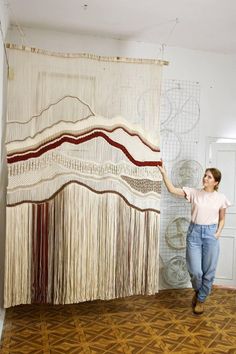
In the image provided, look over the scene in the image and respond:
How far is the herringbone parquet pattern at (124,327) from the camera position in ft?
9.63

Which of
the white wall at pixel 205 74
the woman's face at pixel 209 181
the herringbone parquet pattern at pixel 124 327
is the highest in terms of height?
the white wall at pixel 205 74

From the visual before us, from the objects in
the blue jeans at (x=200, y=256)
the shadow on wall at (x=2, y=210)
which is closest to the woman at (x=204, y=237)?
the blue jeans at (x=200, y=256)

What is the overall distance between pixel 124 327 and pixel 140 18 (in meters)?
2.86

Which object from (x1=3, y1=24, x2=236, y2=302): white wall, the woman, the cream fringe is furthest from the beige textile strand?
(x1=3, y1=24, x2=236, y2=302): white wall

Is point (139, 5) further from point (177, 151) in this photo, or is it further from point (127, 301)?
point (127, 301)

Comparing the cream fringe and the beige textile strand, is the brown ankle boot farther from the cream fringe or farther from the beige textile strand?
the beige textile strand

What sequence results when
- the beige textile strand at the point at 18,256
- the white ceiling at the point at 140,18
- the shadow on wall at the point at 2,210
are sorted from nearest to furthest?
the beige textile strand at the point at 18,256, the white ceiling at the point at 140,18, the shadow on wall at the point at 2,210

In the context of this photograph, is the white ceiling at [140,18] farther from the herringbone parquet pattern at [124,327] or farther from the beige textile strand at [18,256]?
the herringbone parquet pattern at [124,327]

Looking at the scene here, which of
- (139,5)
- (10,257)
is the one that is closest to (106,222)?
(10,257)

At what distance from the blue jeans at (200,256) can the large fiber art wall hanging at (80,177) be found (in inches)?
19.2

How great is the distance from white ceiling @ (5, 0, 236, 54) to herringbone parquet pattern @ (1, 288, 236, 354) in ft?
9.21

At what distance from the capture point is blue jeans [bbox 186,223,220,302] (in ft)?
12.5

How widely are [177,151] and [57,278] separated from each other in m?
2.13

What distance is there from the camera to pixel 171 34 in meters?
4.13
